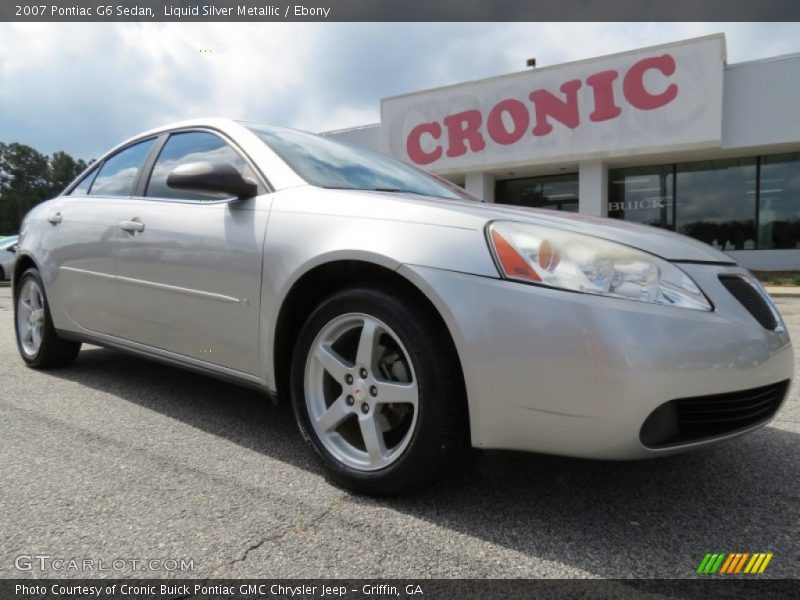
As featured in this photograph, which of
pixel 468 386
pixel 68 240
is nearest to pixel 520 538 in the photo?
pixel 468 386

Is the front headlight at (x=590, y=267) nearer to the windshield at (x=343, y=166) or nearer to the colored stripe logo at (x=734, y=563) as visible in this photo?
the colored stripe logo at (x=734, y=563)

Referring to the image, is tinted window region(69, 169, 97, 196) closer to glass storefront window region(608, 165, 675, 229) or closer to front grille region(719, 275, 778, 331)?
front grille region(719, 275, 778, 331)

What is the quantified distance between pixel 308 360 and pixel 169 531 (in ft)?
2.36

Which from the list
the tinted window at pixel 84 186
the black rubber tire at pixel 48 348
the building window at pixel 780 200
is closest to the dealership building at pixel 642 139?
the building window at pixel 780 200

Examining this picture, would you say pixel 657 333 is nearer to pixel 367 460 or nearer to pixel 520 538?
pixel 520 538

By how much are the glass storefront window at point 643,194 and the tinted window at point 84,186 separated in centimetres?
1425

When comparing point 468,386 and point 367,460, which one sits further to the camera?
point 367,460

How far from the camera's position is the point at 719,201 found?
1491 cm

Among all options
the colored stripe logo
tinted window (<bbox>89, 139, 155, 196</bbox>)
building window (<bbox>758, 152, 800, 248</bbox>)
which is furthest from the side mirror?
building window (<bbox>758, 152, 800, 248</bbox>)

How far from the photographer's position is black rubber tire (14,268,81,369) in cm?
371

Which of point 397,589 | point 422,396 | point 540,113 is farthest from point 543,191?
point 397,589

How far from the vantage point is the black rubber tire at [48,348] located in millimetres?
3711

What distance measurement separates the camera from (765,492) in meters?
2.01

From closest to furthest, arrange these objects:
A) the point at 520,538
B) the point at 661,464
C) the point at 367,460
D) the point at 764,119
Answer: the point at 520,538 → the point at 367,460 → the point at 661,464 → the point at 764,119
